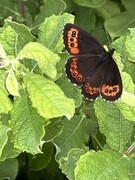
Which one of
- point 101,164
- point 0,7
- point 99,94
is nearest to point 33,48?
point 99,94

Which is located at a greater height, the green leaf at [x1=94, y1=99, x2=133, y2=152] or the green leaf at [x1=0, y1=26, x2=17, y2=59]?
the green leaf at [x1=0, y1=26, x2=17, y2=59]

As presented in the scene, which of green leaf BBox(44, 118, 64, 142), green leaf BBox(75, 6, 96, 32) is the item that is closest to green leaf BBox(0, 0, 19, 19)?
green leaf BBox(75, 6, 96, 32)

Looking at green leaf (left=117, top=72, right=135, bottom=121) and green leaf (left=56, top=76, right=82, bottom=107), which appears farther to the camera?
green leaf (left=56, top=76, right=82, bottom=107)

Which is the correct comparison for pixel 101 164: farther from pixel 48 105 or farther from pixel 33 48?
pixel 33 48

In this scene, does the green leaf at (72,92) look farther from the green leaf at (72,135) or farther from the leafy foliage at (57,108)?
the green leaf at (72,135)

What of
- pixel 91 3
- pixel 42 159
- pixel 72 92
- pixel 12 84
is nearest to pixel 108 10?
pixel 91 3

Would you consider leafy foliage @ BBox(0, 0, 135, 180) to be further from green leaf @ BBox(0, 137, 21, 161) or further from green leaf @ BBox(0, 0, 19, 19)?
green leaf @ BBox(0, 0, 19, 19)

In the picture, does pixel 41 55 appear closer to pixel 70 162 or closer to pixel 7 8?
pixel 70 162

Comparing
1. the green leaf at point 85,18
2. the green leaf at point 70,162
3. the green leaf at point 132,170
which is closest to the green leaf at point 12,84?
the green leaf at point 70,162
